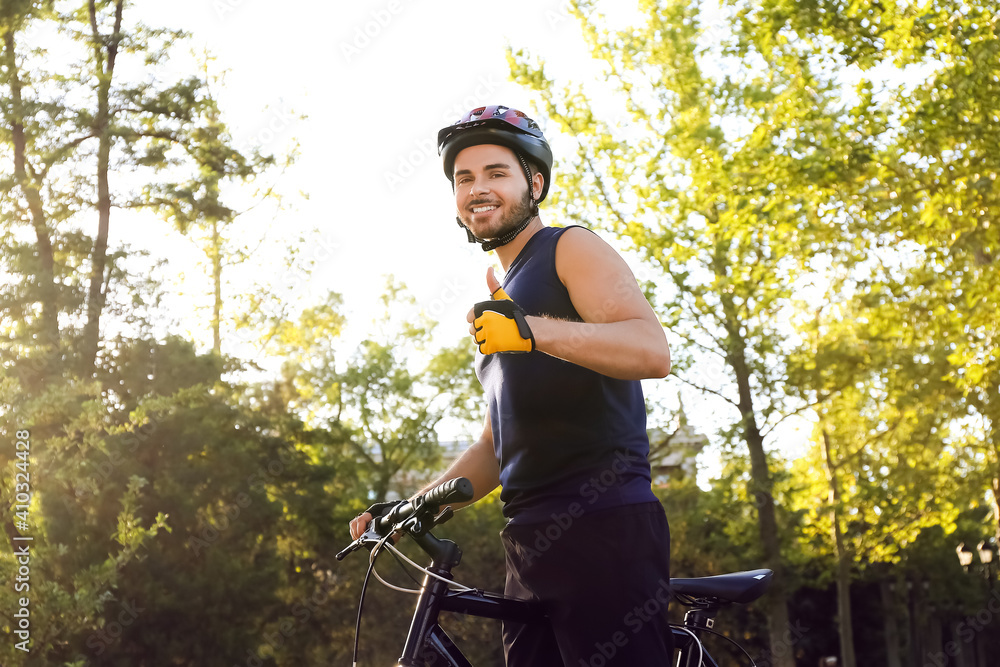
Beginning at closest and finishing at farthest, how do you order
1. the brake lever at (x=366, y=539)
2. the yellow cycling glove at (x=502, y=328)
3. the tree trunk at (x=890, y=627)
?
the yellow cycling glove at (x=502, y=328)
the brake lever at (x=366, y=539)
the tree trunk at (x=890, y=627)

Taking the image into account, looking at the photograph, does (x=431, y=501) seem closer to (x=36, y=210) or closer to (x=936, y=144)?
(x=936, y=144)

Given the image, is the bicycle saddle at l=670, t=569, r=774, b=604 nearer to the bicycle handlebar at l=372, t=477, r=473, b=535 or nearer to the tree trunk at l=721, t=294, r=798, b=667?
the bicycle handlebar at l=372, t=477, r=473, b=535

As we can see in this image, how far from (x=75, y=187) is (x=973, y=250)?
42.0ft

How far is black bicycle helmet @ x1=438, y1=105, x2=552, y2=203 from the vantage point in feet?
8.44

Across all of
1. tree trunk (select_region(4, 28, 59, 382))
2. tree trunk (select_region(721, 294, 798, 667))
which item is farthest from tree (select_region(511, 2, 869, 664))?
tree trunk (select_region(4, 28, 59, 382))

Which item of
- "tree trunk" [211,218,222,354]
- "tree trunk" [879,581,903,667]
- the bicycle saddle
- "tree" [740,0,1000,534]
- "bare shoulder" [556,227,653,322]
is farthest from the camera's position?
"tree trunk" [879,581,903,667]

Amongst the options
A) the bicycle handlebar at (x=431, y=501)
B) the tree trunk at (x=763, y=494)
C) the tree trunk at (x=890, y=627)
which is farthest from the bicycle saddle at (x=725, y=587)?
the tree trunk at (x=890, y=627)

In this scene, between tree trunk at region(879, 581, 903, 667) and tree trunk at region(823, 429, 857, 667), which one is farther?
tree trunk at region(879, 581, 903, 667)

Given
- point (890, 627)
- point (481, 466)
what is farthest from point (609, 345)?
point (890, 627)

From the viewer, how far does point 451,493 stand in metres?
2.19

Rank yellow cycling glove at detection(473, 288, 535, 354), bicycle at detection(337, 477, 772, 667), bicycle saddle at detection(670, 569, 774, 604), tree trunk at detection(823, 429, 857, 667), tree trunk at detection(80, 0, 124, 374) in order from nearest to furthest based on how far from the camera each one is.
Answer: yellow cycling glove at detection(473, 288, 535, 354) → bicycle at detection(337, 477, 772, 667) → bicycle saddle at detection(670, 569, 774, 604) → tree trunk at detection(80, 0, 124, 374) → tree trunk at detection(823, 429, 857, 667)

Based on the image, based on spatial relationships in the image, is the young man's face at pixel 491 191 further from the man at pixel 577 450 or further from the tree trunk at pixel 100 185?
the tree trunk at pixel 100 185

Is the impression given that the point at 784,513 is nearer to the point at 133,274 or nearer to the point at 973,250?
the point at 973,250

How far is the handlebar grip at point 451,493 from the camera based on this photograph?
7.11ft
